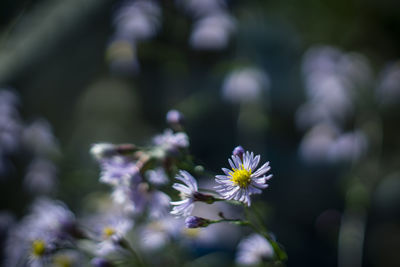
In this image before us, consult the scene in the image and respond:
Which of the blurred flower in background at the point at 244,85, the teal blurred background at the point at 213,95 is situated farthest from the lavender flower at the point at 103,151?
the blurred flower in background at the point at 244,85

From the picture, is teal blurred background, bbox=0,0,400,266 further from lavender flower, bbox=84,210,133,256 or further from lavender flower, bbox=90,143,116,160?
lavender flower, bbox=90,143,116,160

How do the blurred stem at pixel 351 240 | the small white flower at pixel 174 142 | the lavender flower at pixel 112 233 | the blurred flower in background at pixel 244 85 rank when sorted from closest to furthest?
the small white flower at pixel 174 142, the lavender flower at pixel 112 233, the blurred stem at pixel 351 240, the blurred flower in background at pixel 244 85

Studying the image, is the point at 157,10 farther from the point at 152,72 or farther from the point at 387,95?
the point at 387,95

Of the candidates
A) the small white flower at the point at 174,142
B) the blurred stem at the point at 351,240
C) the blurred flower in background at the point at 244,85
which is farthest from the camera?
the blurred flower in background at the point at 244,85

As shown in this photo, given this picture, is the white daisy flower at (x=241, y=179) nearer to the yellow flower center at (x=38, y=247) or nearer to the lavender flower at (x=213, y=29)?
the yellow flower center at (x=38, y=247)

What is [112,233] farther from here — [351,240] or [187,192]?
[351,240]

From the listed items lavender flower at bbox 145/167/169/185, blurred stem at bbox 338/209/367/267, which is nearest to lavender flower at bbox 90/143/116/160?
lavender flower at bbox 145/167/169/185
